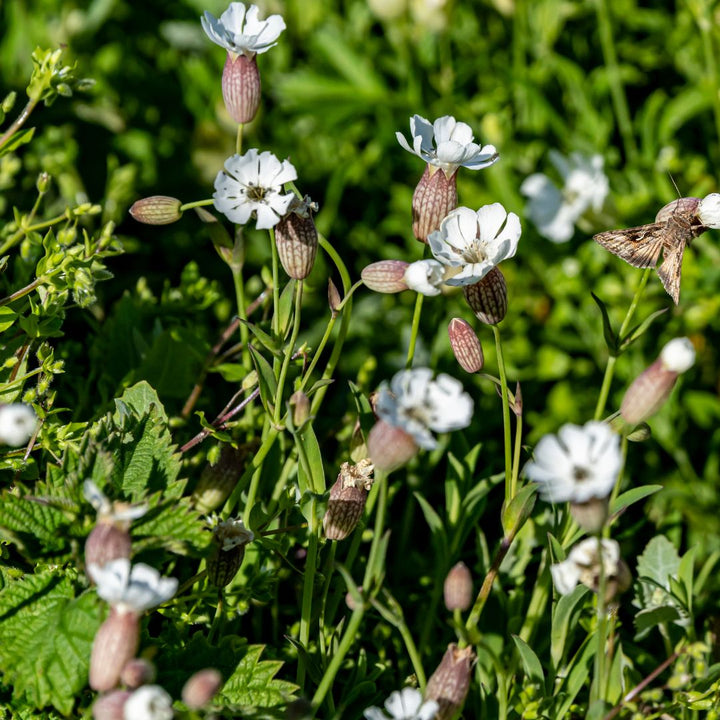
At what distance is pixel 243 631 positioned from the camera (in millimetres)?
1459

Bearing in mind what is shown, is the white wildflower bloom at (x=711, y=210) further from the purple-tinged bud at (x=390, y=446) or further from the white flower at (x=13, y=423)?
the white flower at (x=13, y=423)

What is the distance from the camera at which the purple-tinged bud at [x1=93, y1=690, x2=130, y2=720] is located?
0.84 metres

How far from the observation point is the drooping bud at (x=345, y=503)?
1147 mm

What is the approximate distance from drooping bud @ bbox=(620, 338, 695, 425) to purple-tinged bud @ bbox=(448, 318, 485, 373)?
0.72 feet

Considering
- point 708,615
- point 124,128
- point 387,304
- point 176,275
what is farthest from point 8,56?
point 708,615

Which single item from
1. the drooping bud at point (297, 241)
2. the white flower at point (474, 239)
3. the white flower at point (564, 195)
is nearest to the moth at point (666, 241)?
the white flower at point (474, 239)

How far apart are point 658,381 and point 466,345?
10.3 inches

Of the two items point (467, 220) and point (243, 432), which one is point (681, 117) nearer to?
point (467, 220)

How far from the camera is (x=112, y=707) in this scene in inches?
33.2

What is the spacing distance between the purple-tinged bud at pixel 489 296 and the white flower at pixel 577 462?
0.28 metres

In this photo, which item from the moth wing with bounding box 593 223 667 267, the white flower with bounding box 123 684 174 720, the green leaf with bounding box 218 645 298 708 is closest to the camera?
the white flower with bounding box 123 684 174 720

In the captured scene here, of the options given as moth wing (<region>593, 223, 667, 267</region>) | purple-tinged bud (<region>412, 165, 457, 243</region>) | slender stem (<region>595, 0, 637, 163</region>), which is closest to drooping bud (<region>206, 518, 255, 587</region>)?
purple-tinged bud (<region>412, 165, 457, 243</region>)

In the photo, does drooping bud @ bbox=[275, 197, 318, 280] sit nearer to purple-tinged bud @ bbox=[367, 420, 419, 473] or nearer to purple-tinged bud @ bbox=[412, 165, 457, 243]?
purple-tinged bud @ bbox=[412, 165, 457, 243]

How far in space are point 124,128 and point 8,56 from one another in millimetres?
325
